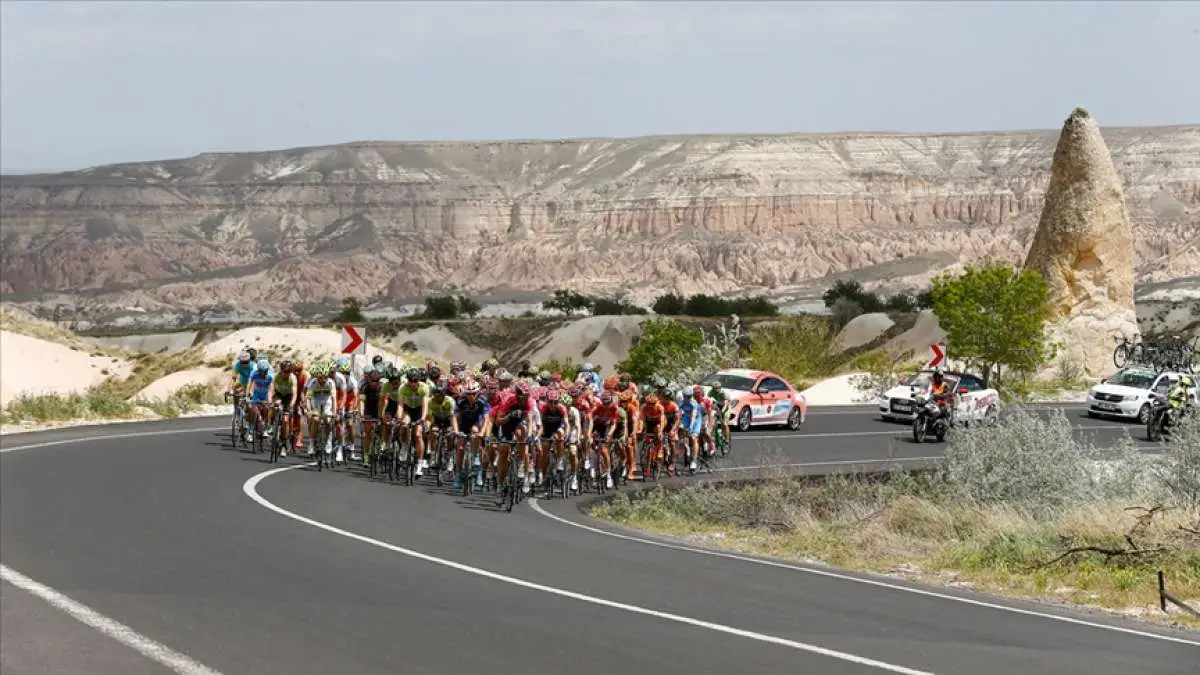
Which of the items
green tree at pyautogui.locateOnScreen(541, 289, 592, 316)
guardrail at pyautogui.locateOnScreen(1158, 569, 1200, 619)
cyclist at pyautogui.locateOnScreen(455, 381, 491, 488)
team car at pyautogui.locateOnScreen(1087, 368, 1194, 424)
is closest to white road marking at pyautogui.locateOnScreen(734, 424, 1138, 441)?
team car at pyautogui.locateOnScreen(1087, 368, 1194, 424)

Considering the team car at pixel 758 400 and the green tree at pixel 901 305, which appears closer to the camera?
the team car at pixel 758 400

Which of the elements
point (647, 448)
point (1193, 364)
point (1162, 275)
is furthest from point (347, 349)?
point (1162, 275)

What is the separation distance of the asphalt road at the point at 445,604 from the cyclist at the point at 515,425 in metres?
0.84

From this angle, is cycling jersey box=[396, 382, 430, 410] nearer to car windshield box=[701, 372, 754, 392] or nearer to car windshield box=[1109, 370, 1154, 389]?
car windshield box=[701, 372, 754, 392]

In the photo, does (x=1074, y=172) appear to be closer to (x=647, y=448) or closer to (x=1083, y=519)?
(x=647, y=448)

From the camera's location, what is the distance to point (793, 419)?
4106 centimetres

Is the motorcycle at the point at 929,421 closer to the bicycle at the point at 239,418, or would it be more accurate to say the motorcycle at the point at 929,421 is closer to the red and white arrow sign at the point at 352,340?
the red and white arrow sign at the point at 352,340

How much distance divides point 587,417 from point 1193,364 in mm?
38460

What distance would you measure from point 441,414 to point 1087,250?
44.8m

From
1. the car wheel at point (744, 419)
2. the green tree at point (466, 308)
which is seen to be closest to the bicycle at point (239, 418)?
the car wheel at point (744, 419)

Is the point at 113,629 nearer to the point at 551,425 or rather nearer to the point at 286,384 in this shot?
the point at 551,425

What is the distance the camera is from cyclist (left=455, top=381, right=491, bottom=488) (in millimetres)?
24406

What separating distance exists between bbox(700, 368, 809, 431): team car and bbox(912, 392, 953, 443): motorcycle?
3.92 meters

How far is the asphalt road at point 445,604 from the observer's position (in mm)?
11320
